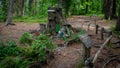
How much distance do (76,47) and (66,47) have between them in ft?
1.63

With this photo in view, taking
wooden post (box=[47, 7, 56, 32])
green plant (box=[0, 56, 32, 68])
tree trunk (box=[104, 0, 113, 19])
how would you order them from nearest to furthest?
green plant (box=[0, 56, 32, 68]) < wooden post (box=[47, 7, 56, 32]) < tree trunk (box=[104, 0, 113, 19])

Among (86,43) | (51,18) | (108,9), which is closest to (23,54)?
(86,43)

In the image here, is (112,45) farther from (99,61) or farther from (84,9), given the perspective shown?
A: (84,9)

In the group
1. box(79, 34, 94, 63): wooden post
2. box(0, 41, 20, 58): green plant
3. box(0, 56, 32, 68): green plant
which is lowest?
box(0, 56, 32, 68): green plant

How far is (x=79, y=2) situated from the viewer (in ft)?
124

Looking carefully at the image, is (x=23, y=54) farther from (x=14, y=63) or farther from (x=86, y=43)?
(x=86, y=43)

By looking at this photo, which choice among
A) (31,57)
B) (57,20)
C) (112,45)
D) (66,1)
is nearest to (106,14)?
(66,1)

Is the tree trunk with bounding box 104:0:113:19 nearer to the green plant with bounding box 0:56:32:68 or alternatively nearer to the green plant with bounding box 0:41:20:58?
the green plant with bounding box 0:41:20:58

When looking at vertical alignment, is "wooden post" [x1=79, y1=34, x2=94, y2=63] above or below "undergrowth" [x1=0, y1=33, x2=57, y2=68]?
above

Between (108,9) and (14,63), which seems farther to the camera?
(108,9)

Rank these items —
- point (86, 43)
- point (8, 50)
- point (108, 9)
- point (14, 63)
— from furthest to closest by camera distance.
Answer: point (108, 9) < point (8, 50) < point (14, 63) < point (86, 43)

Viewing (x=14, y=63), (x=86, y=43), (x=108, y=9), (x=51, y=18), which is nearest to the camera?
(x=86, y=43)

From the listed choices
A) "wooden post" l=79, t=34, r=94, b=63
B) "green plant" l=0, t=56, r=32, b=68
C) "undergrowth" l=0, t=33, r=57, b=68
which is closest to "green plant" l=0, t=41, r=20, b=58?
"undergrowth" l=0, t=33, r=57, b=68

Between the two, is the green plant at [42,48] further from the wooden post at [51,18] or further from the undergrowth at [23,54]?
the wooden post at [51,18]
